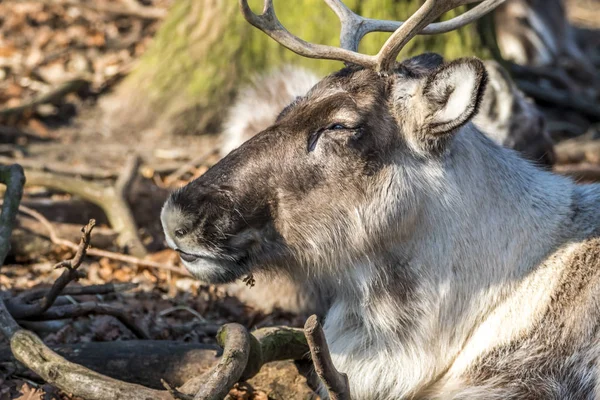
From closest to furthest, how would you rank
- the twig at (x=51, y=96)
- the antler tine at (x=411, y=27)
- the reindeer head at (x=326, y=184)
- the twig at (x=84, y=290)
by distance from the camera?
1. the antler tine at (x=411, y=27)
2. the reindeer head at (x=326, y=184)
3. the twig at (x=84, y=290)
4. the twig at (x=51, y=96)

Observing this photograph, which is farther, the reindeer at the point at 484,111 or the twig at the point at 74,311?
the reindeer at the point at 484,111

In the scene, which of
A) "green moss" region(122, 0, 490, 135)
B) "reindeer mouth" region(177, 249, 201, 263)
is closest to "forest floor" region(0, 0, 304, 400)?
"green moss" region(122, 0, 490, 135)

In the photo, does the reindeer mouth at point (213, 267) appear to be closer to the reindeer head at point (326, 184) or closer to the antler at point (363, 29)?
the reindeer head at point (326, 184)

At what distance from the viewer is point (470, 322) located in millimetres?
4238

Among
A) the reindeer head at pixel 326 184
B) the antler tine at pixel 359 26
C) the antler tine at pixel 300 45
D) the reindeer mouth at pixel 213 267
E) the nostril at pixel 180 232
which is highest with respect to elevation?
the antler tine at pixel 359 26

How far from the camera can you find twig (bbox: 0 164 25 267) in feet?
15.4

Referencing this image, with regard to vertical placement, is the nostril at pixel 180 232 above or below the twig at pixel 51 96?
above

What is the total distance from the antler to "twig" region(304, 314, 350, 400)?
4.39ft

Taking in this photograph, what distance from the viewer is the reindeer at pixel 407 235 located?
402 cm

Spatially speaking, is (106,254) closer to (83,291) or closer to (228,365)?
(83,291)

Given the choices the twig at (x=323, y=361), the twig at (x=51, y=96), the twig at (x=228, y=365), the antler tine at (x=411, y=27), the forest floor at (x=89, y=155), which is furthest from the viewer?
the twig at (x=51, y=96)

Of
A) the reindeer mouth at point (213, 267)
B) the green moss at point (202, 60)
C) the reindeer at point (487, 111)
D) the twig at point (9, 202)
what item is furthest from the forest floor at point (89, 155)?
the reindeer at point (487, 111)

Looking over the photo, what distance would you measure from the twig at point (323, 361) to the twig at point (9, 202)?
198 cm

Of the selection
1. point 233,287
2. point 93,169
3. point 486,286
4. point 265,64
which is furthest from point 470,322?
point 265,64
